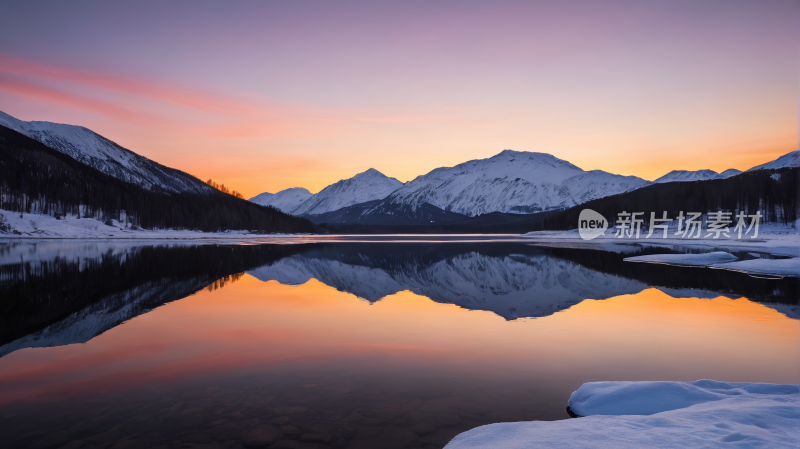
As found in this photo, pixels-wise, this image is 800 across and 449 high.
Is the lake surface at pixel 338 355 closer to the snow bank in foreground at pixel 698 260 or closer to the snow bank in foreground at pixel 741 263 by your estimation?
the snow bank in foreground at pixel 741 263

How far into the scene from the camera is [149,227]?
552ft

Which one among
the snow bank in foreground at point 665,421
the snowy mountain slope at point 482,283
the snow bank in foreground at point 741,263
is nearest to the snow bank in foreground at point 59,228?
the snowy mountain slope at point 482,283

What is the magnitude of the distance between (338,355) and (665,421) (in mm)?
8649

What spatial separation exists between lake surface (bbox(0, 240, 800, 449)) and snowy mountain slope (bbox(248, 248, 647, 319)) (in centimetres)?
40

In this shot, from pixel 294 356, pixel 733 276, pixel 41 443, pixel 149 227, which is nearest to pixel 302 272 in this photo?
pixel 294 356

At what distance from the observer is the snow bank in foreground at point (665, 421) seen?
6688 mm

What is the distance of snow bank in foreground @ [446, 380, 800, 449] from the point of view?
21.9ft

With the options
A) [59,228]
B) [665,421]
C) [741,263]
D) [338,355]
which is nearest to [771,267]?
[741,263]

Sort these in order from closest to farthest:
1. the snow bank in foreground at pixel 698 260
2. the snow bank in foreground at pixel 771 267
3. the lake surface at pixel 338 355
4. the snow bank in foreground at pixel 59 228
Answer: the lake surface at pixel 338 355 → the snow bank in foreground at pixel 771 267 → the snow bank in foreground at pixel 698 260 → the snow bank in foreground at pixel 59 228

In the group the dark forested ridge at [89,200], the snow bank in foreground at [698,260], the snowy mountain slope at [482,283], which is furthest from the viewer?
the dark forested ridge at [89,200]

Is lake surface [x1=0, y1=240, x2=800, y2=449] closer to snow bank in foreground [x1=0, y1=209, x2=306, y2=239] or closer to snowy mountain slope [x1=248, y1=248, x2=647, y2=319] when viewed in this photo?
snowy mountain slope [x1=248, y1=248, x2=647, y2=319]

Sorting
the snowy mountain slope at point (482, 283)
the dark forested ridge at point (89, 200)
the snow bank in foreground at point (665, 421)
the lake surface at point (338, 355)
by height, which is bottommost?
the snowy mountain slope at point (482, 283)

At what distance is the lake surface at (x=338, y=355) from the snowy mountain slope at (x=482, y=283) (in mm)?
403

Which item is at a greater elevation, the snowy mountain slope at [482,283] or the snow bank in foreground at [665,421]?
the snow bank in foreground at [665,421]
